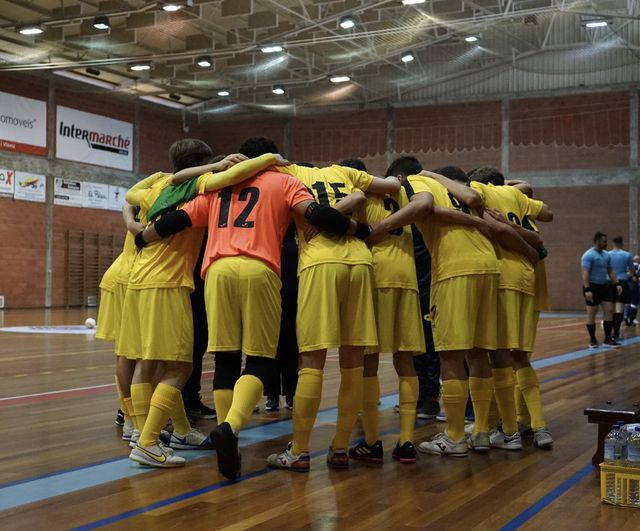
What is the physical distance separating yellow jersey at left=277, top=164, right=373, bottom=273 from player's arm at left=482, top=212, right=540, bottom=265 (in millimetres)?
811

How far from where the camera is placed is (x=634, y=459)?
3447 millimetres

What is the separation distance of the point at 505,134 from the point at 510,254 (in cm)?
2105

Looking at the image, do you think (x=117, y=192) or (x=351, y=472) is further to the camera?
(x=117, y=192)

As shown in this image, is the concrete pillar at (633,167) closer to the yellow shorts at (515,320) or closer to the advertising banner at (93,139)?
the advertising banner at (93,139)

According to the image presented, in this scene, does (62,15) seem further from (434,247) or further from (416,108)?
(434,247)

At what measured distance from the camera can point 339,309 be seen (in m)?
4.03

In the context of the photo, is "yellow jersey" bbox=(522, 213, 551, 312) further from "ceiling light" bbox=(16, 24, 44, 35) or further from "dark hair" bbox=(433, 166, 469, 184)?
"ceiling light" bbox=(16, 24, 44, 35)

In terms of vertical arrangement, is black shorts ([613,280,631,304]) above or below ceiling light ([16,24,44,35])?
below

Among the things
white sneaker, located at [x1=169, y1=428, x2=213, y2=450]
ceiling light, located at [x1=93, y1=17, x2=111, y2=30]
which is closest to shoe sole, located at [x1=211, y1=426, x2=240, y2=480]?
white sneaker, located at [x1=169, y1=428, x2=213, y2=450]

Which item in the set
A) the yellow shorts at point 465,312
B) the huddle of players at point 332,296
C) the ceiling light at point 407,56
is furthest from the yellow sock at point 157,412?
the ceiling light at point 407,56

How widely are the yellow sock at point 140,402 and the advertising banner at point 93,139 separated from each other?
833 inches

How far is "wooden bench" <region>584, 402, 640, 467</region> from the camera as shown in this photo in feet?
12.7

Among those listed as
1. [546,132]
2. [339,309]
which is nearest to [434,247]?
[339,309]

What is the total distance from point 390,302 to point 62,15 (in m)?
16.9
